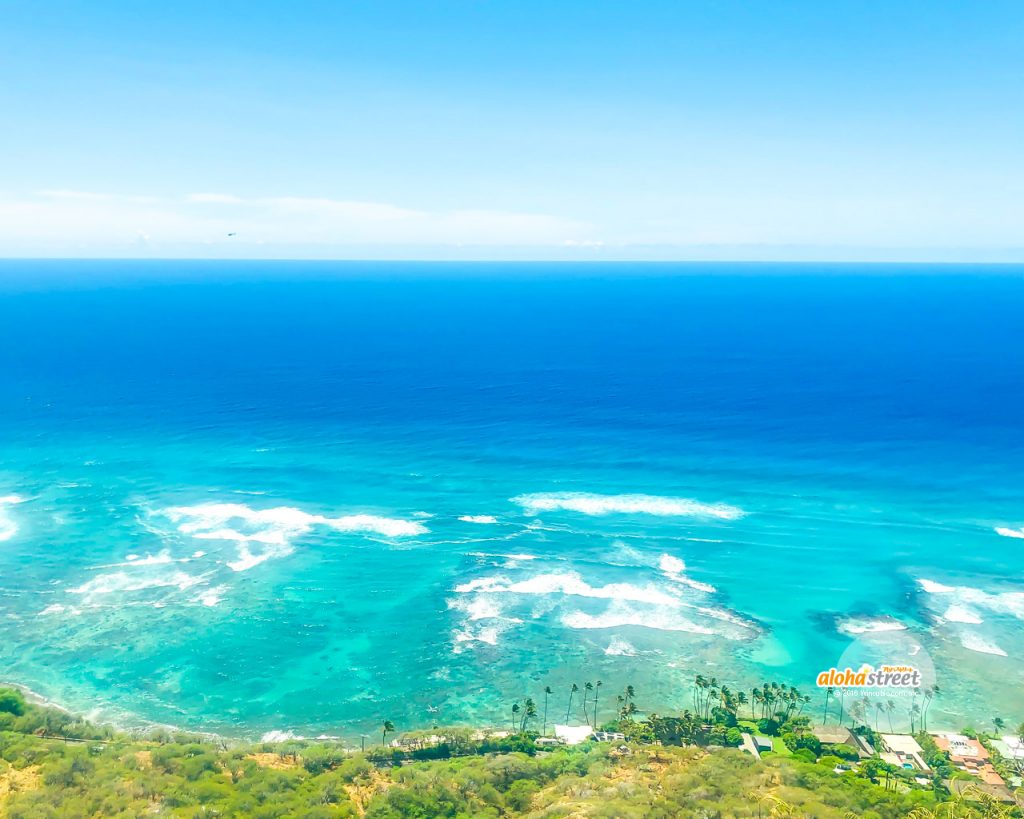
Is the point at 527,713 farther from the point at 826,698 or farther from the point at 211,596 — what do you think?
the point at 211,596

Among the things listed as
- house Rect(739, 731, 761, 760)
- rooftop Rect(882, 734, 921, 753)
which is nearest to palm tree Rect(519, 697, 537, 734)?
house Rect(739, 731, 761, 760)

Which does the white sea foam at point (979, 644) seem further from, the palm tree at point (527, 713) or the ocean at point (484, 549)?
A: the palm tree at point (527, 713)

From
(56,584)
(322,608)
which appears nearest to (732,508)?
(322,608)

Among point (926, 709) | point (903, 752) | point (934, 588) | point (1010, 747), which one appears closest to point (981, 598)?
point (934, 588)

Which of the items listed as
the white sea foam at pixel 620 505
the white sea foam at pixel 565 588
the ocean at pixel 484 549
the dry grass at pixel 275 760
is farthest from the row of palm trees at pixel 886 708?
the dry grass at pixel 275 760

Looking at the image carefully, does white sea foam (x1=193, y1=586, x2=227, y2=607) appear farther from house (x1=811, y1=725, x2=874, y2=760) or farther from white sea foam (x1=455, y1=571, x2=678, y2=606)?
house (x1=811, y1=725, x2=874, y2=760)

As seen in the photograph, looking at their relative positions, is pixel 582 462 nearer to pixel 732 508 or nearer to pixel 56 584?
pixel 732 508

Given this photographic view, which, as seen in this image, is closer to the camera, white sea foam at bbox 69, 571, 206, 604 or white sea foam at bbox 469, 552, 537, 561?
white sea foam at bbox 69, 571, 206, 604
